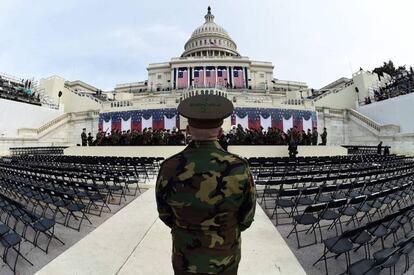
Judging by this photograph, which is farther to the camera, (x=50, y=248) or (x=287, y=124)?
(x=287, y=124)

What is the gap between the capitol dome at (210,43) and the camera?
8450cm

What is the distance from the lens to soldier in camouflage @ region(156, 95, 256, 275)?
1851 millimetres

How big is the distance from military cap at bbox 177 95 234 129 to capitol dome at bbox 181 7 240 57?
8446 cm

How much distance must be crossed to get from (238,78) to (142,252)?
6939 cm

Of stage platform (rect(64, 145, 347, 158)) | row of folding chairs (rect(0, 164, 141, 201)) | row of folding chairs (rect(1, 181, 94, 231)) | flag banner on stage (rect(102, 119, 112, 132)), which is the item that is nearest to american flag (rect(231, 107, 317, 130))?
stage platform (rect(64, 145, 347, 158))

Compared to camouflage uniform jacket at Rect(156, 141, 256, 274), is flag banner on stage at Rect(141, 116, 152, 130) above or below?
above

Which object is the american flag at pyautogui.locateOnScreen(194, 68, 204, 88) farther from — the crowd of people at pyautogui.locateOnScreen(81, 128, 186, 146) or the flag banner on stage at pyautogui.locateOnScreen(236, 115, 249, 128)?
the crowd of people at pyautogui.locateOnScreen(81, 128, 186, 146)

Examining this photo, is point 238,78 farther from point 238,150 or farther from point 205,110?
point 205,110

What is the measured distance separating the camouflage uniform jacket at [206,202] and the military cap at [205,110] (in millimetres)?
145

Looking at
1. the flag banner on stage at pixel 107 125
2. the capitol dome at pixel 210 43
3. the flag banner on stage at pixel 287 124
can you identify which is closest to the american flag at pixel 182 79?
the capitol dome at pixel 210 43

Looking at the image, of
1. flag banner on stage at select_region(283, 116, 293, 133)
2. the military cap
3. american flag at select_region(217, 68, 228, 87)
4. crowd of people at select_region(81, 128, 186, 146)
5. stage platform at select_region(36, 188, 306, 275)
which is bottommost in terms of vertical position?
stage platform at select_region(36, 188, 306, 275)

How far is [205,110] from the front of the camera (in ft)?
6.42

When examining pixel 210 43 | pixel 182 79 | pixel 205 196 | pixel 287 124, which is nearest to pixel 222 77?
pixel 182 79

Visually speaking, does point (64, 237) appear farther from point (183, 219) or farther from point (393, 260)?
point (393, 260)
